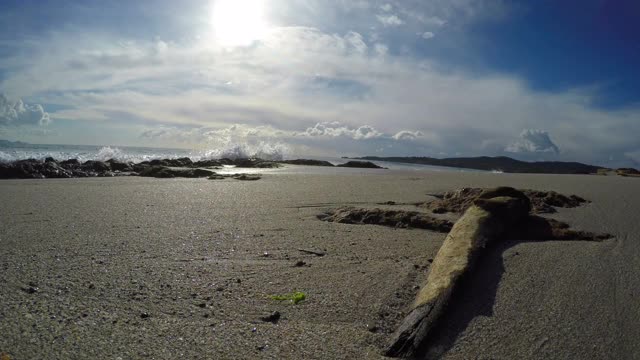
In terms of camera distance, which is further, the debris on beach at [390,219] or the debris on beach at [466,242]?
the debris on beach at [390,219]

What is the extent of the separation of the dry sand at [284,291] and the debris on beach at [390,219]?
202 millimetres

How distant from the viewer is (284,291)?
2.68m

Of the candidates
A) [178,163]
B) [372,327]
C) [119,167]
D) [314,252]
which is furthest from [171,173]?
[372,327]

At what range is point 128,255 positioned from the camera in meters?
3.34

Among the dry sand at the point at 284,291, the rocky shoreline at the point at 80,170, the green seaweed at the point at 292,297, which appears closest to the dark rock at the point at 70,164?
the rocky shoreline at the point at 80,170

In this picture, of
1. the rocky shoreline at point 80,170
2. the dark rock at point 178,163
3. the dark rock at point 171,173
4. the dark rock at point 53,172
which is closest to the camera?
the rocky shoreline at point 80,170

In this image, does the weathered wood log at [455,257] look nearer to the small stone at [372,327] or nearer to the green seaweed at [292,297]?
the small stone at [372,327]

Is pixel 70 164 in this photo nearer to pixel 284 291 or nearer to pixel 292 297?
pixel 284 291

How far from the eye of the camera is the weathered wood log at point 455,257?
78.0 inches

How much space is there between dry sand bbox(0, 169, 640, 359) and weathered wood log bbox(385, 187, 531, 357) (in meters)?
0.08

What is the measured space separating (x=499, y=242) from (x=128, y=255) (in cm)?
295

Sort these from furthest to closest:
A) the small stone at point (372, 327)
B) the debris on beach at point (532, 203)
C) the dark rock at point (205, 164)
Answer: the dark rock at point (205, 164), the debris on beach at point (532, 203), the small stone at point (372, 327)

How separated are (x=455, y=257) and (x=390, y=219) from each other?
6.59 ft

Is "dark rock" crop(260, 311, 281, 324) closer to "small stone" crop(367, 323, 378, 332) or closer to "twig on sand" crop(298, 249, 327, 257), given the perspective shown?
"small stone" crop(367, 323, 378, 332)
